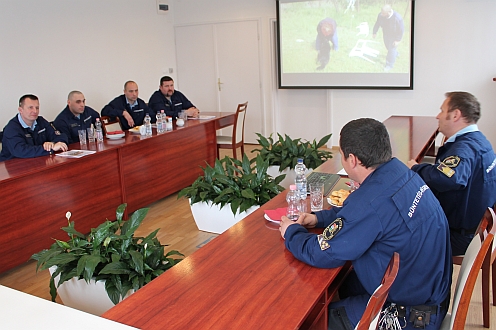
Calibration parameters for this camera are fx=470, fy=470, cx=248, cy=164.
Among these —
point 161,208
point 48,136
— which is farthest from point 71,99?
point 161,208

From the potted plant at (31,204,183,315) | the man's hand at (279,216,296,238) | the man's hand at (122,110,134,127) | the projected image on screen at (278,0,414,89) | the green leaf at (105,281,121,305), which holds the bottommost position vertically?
the green leaf at (105,281,121,305)

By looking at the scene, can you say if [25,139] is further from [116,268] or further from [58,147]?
[116,268]

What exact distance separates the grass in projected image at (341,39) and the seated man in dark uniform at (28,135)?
4037mm

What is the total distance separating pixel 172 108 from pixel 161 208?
1.85 metres

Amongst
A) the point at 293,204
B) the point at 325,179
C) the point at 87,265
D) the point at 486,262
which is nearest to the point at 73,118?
the point at 87,265

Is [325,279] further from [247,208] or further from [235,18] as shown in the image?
[235,18]

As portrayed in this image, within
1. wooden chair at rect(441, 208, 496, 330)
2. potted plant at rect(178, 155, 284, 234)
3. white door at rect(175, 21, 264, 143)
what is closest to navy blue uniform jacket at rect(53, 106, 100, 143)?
potted plant at rect(178, 155, 284, 234)

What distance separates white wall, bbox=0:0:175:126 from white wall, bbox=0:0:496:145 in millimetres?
13

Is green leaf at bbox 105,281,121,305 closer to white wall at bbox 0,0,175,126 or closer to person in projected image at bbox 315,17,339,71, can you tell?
white wall at bbox 0,0,175,126

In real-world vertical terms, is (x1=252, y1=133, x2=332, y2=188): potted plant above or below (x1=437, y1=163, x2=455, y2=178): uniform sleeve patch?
below

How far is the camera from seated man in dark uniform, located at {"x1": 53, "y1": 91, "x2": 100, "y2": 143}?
4766 mm

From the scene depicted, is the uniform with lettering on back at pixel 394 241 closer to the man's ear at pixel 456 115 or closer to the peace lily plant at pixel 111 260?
the peace lily plant at pixel 111 260

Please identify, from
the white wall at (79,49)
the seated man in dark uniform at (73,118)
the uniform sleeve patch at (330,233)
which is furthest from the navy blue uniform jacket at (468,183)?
the white wall at (79,49)

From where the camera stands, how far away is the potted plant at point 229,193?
368 cm
